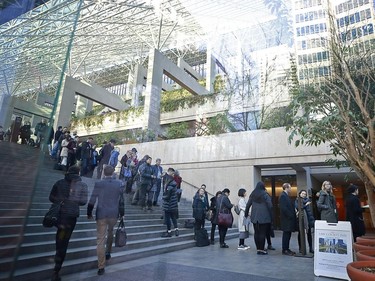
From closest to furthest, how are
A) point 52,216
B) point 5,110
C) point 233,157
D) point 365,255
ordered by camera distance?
point 365,255 < point 5,110 < point 52,216 < point 233,157

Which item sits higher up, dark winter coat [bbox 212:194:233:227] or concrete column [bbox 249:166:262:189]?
concrete column [bbox 249:166:262:189]

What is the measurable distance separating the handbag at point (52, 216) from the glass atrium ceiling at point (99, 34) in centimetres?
156

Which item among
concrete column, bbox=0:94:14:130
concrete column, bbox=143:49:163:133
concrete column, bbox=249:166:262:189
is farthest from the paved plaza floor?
concrete column, bbox=143:49:163:133

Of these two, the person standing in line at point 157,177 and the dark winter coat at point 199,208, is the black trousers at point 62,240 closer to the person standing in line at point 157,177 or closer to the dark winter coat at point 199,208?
the dark winter coat at point 199,208

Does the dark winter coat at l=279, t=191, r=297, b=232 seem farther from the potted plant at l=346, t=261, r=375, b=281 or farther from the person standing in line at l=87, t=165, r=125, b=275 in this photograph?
the person standing in line at l=87, t=165, r=125, b=275

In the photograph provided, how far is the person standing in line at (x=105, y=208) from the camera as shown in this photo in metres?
4.18

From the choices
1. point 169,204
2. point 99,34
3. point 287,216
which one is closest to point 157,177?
point 169,204

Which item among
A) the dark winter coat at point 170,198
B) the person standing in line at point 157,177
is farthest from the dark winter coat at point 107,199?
the person standing in line at point 157,177

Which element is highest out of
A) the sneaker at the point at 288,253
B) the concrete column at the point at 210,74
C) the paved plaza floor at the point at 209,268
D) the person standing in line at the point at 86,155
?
the concrete column at the point at 210,74

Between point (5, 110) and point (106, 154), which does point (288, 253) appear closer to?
point (5, 110)

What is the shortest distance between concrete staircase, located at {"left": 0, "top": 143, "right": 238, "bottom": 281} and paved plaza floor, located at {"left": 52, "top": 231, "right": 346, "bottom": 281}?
0.36m

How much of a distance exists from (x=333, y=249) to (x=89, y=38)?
32625mm

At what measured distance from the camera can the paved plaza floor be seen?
411 centimetres

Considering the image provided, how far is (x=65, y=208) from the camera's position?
377cm
